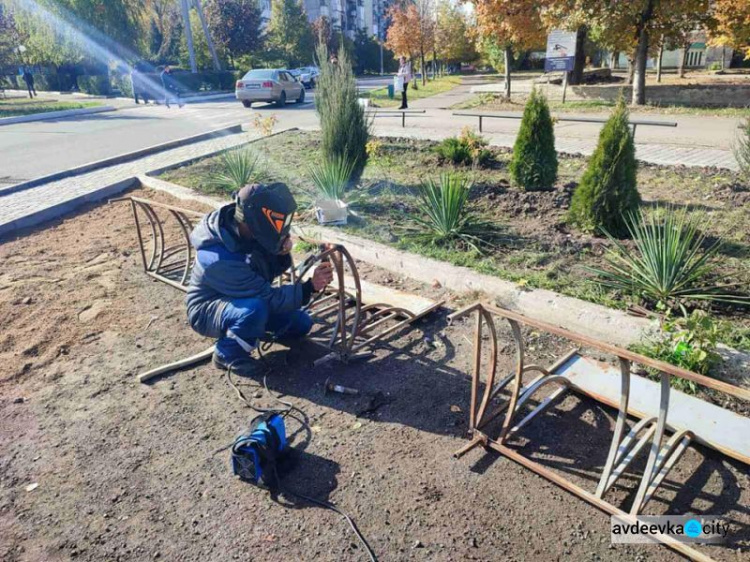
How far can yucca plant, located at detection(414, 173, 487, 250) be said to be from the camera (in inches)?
204

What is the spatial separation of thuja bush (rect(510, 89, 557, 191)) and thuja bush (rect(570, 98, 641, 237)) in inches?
55.9

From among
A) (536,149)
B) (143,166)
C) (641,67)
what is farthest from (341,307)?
(641,67)

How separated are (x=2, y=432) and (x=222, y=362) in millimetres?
1294

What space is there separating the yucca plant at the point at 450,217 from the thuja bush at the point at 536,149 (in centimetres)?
149

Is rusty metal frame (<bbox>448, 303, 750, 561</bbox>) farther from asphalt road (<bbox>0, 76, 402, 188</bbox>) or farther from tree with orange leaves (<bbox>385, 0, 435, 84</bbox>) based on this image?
tree with orange leaves (<bbox>385, 0, 435, 84</bbox>)

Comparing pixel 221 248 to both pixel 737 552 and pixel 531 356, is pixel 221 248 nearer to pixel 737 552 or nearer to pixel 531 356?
pixel 531 356

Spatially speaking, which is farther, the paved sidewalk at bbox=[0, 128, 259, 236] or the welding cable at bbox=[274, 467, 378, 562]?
the paved sidewalk at bbox=[0, 128, 259, 236]

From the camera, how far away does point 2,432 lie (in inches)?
122

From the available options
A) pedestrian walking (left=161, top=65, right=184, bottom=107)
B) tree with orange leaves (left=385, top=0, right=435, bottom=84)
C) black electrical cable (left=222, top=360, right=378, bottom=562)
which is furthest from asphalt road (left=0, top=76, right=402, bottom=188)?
tree with orange leaves (left=385, top=0, right=435, bottom=84)

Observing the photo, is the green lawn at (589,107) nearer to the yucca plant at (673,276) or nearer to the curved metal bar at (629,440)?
the yucca plant at (673,276)

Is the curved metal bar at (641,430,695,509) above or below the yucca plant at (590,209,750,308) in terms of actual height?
below

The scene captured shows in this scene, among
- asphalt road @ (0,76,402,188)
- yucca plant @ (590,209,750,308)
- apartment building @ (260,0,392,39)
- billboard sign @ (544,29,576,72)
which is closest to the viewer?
yucca plant @ (590,209,750,308)

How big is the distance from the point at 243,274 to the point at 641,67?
16.8 meters

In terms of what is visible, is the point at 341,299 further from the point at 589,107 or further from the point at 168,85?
the point at 168,85
